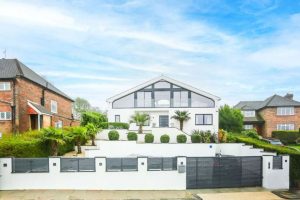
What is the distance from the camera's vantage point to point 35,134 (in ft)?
61.2

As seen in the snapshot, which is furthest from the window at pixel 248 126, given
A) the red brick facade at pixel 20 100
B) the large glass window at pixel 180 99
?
the red brick facade at pixel 20 100

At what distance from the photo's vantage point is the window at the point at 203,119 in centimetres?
3250

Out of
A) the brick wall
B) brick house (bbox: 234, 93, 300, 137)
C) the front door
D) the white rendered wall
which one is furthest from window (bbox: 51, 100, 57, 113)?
the brick wall

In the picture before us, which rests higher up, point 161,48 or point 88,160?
point 161,48

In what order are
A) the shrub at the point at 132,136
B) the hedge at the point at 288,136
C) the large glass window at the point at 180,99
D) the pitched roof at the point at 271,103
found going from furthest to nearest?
the pitched roof at the point at 271,103
the hedge at the point at 288,136
the large glass window at the point at 180,99
the shrub at the point at 132,136

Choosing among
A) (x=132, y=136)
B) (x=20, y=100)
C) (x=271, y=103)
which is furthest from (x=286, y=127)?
(x=20, y=100)

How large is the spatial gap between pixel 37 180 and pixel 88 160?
3.02 m

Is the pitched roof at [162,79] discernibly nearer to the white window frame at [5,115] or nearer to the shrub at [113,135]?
the shrub at [113,135]

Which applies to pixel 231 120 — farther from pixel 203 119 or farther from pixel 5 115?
pixel 5 115

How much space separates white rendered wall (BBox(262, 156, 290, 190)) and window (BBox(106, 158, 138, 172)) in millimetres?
8016

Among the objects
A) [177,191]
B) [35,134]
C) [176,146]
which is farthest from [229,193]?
[35,134]

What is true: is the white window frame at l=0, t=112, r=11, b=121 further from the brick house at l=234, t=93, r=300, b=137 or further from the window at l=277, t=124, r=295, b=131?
the window at l=277, t=124, r=295, b=131

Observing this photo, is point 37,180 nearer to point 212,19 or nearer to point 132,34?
point 132,34

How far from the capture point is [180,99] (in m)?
33.0
